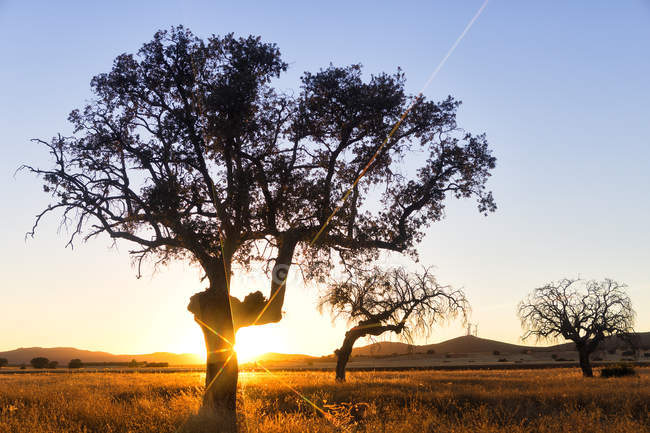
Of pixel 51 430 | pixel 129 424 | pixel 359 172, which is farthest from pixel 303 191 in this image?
pixel 51 430

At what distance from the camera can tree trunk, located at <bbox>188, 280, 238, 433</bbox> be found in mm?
13930

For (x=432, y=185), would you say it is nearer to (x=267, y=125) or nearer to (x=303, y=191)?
(x=303, y=191)

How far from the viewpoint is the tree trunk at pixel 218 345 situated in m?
13.9

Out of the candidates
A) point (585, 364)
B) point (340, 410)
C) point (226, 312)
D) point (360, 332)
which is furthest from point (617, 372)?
point (226, 312)

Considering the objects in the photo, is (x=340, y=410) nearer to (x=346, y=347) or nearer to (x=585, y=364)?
(x=346, y=347)

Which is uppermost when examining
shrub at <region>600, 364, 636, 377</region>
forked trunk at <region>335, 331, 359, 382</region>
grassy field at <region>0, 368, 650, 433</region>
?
forked trunk at <region>335, 331, 359, 382</region>

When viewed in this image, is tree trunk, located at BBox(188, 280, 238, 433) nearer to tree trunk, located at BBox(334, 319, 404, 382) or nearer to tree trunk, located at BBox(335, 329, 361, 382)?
tree trunk, located at BBox(334, 319, 404, 382)

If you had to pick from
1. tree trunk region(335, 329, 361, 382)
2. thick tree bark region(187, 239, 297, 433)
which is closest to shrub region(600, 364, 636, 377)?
tree trunk region(335, 329, 361, 382)

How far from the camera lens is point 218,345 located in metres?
14.7

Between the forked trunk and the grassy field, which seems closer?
the grassy field

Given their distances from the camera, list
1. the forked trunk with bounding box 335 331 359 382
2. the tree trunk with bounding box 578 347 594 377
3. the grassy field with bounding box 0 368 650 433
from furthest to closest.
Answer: the tree trunk with bounding box 578 347 594 377, the forked trunk with bounding box 335 331 359 382, the grassy field with bounding box 0 368 650 433

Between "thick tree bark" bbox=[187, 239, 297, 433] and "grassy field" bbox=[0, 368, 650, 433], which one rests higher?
"thick tree bark" bbox=[187, 239, 297, 433]

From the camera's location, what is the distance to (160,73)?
15.9 metres

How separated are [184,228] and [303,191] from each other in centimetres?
387
